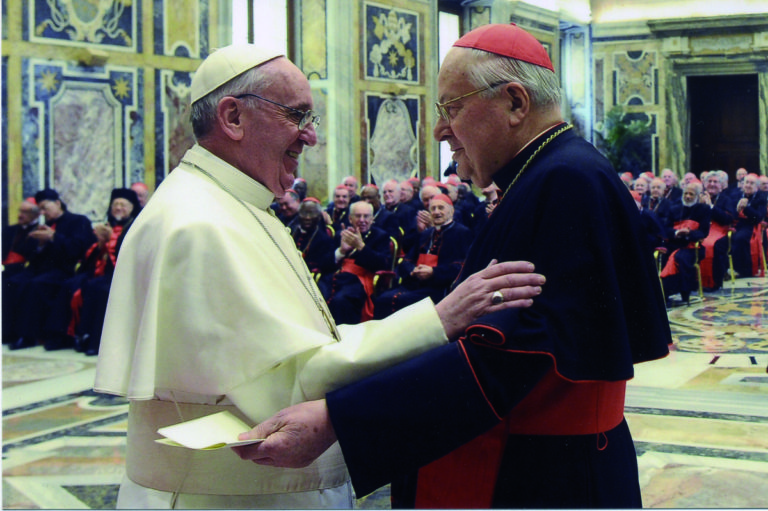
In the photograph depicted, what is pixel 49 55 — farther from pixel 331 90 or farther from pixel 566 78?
pixel 566 78

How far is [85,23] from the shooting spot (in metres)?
10.1

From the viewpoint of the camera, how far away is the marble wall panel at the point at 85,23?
9.68 meters

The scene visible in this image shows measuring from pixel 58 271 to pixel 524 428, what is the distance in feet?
25.9

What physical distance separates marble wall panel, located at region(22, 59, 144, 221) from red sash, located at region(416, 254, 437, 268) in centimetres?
404

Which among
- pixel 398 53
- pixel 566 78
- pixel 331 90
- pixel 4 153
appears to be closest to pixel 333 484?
pixel 4 153

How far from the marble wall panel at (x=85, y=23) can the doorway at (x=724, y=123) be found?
1399 centimetres

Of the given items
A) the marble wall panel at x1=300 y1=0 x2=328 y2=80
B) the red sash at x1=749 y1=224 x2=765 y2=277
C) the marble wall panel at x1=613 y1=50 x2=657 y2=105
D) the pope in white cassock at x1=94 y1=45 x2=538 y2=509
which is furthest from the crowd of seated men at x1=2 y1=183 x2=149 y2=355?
the marble wall panel at x1=613 y1=50 x2=657 y2=105

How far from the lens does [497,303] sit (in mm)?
1591

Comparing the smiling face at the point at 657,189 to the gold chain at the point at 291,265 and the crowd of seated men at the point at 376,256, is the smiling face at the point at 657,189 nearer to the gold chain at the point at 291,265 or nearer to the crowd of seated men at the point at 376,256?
the crowd of seated men at the point at 376,256

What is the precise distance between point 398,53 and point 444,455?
12966 millimetres

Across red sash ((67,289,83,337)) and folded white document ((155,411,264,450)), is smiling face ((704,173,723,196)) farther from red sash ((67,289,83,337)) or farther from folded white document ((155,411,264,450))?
folded white document ((155,411,264,450))

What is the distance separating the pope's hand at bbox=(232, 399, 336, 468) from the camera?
162 cm

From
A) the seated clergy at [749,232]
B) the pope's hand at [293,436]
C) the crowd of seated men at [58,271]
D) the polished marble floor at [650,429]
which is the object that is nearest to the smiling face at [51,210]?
the crowd of seated men at [58,271]

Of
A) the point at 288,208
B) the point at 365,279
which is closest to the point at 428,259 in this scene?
the point at 365,279
